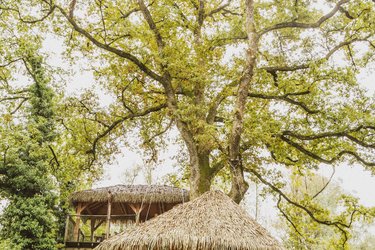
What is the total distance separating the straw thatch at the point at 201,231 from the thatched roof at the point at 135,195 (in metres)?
6.12

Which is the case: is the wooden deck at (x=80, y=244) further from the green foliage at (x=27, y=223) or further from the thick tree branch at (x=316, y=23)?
the thick tree branch at (x=316, y=23)

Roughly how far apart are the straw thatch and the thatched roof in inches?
241

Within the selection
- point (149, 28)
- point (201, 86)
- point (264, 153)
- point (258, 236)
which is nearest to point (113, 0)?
point (149, 28)

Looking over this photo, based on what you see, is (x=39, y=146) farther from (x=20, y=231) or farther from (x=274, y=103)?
(x=274, y=103)

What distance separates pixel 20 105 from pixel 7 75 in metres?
1.23

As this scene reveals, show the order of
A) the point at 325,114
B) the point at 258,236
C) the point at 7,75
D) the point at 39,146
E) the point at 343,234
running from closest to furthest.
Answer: the point at 258,236
the point at 325,114
the point at 343,234
the point at 39,146
the point at 7,75

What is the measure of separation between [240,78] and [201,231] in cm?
383

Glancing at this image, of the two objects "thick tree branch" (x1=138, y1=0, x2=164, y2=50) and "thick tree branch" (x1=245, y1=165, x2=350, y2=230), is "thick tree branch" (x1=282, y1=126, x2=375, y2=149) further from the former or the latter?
"thick tree branch" (x1=138, y1=0, x2=164, y2=50)

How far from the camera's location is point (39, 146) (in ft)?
43.4

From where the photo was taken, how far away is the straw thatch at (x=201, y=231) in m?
6.20

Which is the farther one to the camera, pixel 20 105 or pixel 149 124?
pixel 20 105

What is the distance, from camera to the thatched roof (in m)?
13.3

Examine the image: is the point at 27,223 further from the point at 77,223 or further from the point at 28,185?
the point at 77,223

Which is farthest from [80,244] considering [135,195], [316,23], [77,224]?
[316,23]
